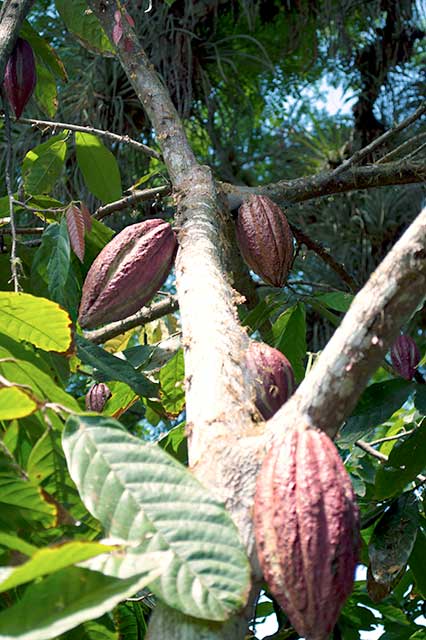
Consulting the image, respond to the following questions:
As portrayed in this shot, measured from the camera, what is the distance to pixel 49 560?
1.43 ft

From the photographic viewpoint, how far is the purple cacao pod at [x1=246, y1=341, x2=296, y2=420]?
63 cm

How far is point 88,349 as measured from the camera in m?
0.93

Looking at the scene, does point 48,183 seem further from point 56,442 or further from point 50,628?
point 50,628

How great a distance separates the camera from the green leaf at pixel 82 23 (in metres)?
1.33

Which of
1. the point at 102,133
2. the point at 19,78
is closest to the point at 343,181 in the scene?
the point at 102,133

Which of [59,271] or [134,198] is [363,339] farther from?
[134,198]

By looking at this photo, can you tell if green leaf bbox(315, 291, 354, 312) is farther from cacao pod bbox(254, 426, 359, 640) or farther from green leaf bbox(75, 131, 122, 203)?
cacao pod bbox(254, 426, 359, 640)

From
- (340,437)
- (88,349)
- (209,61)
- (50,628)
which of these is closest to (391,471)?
(340,437)

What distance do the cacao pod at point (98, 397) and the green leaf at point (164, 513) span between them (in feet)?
2.17

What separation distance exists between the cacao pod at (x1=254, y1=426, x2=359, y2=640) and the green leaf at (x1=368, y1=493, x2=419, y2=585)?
1.56ft

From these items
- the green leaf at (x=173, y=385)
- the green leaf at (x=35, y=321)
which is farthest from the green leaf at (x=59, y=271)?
the green leaf at (x=173, y=385)

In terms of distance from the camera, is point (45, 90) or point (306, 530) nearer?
point (306, 530)

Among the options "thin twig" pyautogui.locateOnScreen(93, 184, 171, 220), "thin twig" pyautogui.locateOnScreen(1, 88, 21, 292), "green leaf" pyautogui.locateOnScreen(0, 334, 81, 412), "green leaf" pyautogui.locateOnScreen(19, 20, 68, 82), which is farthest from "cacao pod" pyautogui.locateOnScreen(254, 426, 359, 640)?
"green leaf" pyautogui.locateOnScreen(19, 20, 68, 82)

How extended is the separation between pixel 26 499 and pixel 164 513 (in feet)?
0.53
